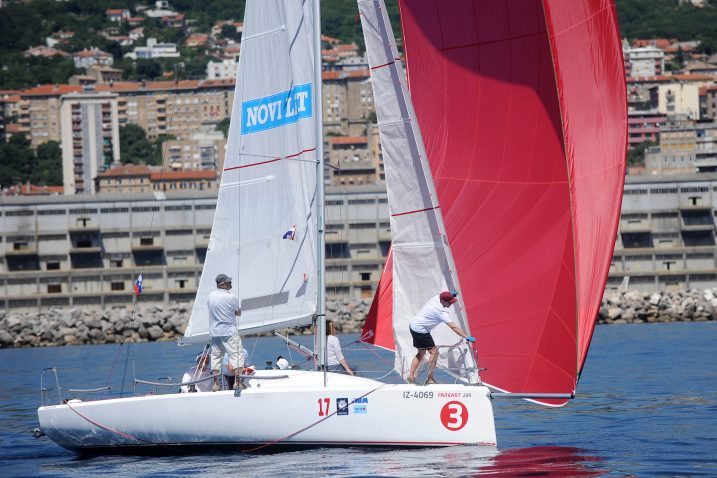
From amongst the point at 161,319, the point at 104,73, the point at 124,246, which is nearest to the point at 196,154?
the point at 104,73

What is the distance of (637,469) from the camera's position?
526 inches

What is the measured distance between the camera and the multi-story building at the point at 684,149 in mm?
104438

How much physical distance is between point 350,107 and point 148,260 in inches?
4066

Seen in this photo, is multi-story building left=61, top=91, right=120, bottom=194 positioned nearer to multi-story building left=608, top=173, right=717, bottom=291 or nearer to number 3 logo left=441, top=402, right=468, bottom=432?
multi-story building left=608, top=173, right=717, bottom=291

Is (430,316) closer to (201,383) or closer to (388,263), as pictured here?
(388,263)

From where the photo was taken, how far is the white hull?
14.1m

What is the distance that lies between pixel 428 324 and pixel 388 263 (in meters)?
1.33

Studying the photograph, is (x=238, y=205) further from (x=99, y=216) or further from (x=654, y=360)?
(x=99, y=216)

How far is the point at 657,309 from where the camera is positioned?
166ft

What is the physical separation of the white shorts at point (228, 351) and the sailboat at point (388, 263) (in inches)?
9.8

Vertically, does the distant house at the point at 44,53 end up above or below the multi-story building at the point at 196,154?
above

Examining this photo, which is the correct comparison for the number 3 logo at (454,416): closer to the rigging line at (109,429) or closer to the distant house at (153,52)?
the rigging line at (109,429)

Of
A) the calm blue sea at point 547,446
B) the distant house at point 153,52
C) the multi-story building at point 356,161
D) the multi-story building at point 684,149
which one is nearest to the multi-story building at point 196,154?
the multi-story building at point 356,161

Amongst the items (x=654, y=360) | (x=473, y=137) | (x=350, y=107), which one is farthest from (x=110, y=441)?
(x=350, y=107)
